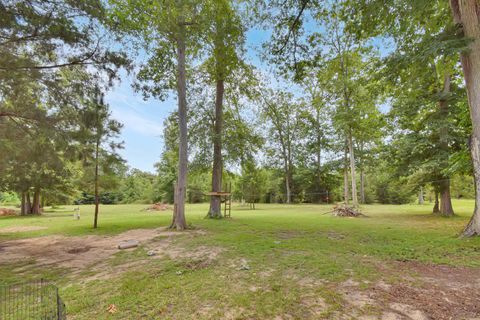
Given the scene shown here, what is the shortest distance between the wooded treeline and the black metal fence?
3.65 meters

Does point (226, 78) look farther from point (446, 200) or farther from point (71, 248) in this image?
point (446, 200)

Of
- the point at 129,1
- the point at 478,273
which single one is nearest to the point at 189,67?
the point at 129,1

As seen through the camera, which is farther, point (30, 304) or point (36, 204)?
point (36, 204)

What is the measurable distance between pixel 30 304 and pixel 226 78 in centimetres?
1239

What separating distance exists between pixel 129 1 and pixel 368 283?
949 centimetres

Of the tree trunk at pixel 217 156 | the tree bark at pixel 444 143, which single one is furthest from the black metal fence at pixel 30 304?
the tree bark at pixel 444 143

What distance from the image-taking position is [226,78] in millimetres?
13406

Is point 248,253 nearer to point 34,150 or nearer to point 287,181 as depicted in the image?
point 34,150

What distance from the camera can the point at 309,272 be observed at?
164 inches

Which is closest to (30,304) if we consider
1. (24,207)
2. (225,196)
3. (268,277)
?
(268,277)

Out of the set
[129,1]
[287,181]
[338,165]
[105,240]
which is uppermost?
[129,1]

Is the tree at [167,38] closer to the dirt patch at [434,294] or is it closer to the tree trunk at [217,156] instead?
the tree trunk at [217,156]

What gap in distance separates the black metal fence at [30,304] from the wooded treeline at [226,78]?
3654mm

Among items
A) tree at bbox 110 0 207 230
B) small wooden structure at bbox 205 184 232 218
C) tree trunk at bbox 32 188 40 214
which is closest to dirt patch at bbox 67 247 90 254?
tree at bbox 110 0 207 230
